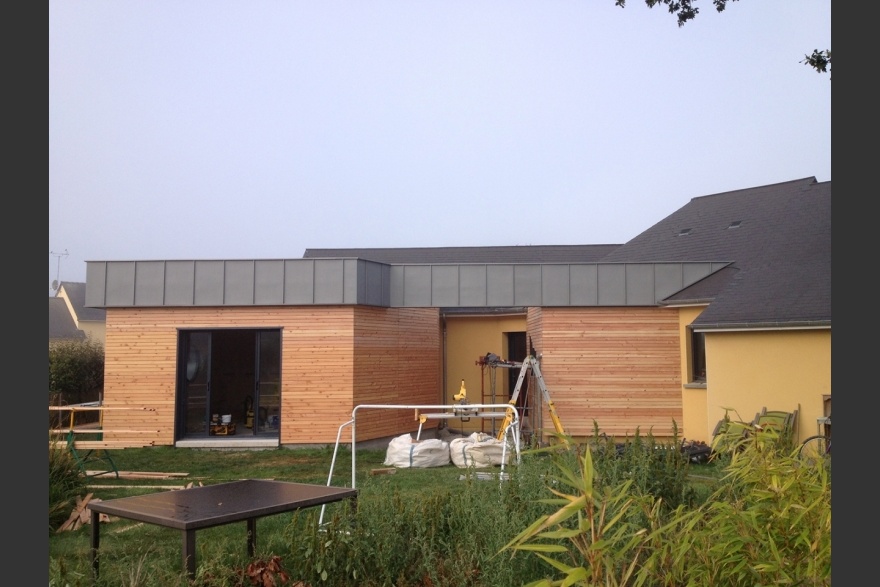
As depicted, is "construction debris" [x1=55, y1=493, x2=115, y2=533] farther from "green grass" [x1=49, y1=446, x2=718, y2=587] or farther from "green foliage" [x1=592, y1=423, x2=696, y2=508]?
"green foliage" [x1=592, y1=423, x2=696, y2=508]

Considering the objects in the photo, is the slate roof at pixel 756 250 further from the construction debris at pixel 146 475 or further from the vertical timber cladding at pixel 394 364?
the construction debris at pixel 146 475

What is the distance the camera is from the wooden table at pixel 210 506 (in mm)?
5023

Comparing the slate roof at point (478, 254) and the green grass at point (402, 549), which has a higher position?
the slate roof at point (478, 254)

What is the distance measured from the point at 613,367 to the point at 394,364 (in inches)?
210

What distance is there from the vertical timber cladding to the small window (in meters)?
6.75

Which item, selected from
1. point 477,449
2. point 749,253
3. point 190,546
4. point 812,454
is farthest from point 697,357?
point 190,546

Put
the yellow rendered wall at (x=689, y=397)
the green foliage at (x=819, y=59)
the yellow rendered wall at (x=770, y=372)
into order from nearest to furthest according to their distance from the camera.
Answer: the green foliage at (x=819, y=59) → the yellow rendered wall at (x=770, y=372) → the yellow rendered wall at (x=689, y=397)

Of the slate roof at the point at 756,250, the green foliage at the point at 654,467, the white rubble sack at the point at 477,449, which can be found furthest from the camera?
the white rubble sack at the point at 477,449

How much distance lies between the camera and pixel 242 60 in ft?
32.9

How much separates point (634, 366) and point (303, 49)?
11136mm

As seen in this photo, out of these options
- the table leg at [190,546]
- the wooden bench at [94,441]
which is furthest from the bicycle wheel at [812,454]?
the wooden bench at [94,441]

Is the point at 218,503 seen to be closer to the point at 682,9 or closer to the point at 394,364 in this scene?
the point at 682,9

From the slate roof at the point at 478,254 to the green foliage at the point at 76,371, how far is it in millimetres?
8759

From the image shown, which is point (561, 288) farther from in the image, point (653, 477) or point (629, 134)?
point (653, 477)
